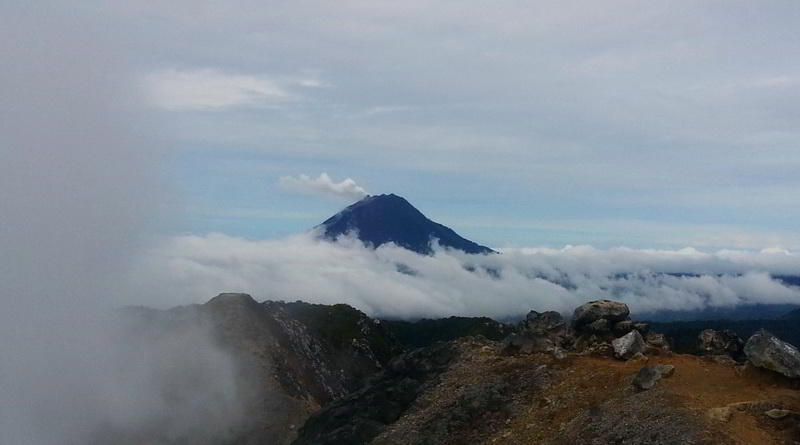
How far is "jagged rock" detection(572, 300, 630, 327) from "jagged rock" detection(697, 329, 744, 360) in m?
7.08

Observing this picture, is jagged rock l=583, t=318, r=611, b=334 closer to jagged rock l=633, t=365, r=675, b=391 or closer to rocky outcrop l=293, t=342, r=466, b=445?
jagged rock l=633, t=365, r=675, b=391

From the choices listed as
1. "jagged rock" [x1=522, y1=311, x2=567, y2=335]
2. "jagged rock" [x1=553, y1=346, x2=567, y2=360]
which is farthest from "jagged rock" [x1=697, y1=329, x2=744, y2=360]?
"jagged rock" [x1=522, y1=311, x2=567, y2=335]

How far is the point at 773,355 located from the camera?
47562 mm

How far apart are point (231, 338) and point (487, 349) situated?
52.0 metres

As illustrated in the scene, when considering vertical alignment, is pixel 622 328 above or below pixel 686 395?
above

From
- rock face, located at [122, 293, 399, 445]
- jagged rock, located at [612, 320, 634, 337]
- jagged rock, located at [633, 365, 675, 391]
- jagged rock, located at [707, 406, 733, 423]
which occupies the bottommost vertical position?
rock face, located at [122, 293, 399, 445]

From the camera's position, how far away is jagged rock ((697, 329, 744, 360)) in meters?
60.4

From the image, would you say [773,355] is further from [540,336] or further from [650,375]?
[540,336]

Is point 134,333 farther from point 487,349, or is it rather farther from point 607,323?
point 607,323

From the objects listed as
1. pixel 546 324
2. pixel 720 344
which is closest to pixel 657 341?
pixel 720 344

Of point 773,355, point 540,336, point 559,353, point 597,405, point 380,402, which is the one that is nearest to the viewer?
point 773,355

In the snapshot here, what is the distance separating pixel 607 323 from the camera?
64562mm

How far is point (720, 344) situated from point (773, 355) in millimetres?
13469

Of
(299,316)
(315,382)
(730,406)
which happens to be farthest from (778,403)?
(299,316)
